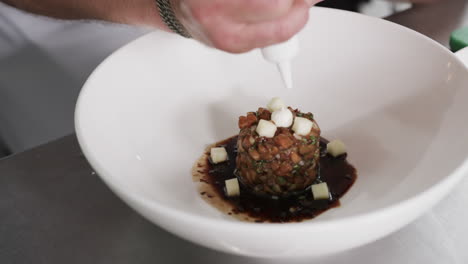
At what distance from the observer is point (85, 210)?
999 millimetres

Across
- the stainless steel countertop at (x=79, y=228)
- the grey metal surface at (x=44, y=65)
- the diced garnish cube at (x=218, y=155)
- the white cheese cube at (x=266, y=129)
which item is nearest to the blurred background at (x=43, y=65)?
the grey metal surface at (x=44, y=65)

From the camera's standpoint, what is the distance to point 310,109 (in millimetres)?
1146

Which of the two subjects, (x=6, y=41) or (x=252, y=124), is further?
(x=6, y=41)

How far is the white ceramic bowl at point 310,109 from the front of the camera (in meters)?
0.80

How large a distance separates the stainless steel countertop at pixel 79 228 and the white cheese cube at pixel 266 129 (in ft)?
0.74

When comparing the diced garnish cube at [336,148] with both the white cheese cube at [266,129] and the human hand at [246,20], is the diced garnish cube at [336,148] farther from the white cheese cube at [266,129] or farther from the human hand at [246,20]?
the human hand at [246,20]

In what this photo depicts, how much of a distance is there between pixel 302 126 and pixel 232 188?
179 millimetres

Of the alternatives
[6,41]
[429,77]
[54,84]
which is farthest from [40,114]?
[429,77]

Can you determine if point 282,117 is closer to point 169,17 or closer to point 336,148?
point 336,148

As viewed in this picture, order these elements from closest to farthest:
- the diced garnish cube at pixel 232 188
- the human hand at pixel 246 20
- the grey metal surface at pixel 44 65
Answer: the human hand at pixel 246 20 → the diced garnish cube at pixel 232 188 → the grey metal surface at pixel 44 65

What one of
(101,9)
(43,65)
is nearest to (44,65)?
(43,65)

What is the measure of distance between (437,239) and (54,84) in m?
1.29

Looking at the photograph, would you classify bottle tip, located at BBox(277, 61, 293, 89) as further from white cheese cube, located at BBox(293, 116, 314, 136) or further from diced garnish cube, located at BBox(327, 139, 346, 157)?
diced garnish cube, located at BBox(327, 139, 346, 157)

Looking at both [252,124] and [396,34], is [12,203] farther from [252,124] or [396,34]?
[396,34]
